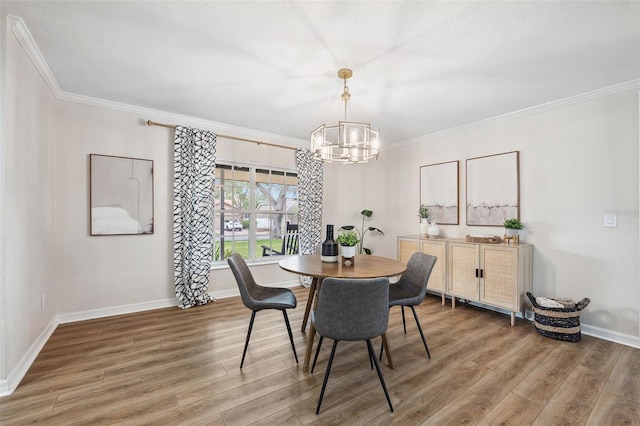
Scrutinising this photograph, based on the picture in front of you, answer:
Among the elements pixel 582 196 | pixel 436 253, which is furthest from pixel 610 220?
pixel 436 253

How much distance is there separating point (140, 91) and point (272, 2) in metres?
2.11

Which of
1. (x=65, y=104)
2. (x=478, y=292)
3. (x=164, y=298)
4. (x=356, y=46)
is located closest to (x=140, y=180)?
(x=65, y=104)

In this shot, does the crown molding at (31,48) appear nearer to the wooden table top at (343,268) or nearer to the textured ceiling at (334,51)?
the textured ceiling at (334,51)

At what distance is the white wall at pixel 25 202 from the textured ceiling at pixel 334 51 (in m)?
0.37

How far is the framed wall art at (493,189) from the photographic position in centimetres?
358

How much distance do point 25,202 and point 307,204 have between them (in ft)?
10.8

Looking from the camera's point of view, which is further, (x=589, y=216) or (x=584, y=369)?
(x=589, y=216)

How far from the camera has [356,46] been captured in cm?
218

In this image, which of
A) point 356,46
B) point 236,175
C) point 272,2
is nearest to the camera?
A: point 272,2

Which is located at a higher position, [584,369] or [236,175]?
[236,175]

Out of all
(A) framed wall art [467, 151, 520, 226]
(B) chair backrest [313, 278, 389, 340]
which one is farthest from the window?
(B) chair backrest [313, 278, 389, 340]

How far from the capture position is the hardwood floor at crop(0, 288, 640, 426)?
174cm

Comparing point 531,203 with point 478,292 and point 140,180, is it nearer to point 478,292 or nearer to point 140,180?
point 478,292

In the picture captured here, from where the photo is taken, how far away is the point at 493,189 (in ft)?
12.4
